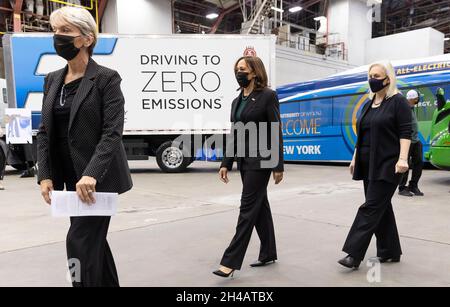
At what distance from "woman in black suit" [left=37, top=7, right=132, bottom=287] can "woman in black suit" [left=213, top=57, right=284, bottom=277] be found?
113cm

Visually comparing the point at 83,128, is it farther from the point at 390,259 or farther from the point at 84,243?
the point at 390,259

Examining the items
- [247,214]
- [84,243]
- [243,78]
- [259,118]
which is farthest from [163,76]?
[84,243]

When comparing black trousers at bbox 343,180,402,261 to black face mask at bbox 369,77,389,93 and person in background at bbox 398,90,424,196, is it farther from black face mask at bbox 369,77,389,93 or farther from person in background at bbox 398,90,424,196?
person in background at bbox 398,90,424,196

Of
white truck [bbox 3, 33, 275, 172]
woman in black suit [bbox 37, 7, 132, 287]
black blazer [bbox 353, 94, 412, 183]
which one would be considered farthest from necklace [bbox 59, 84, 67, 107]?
white truck [bbox 3, 33, 275, 172]

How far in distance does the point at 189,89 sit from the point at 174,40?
1.32 m

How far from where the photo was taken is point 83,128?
1.95m

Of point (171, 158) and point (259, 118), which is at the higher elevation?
point (259, 118)

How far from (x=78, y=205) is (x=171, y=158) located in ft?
28.4

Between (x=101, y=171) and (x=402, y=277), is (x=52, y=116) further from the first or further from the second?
(x=402, y=277)

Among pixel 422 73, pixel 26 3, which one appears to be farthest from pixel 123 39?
pixel 26 3

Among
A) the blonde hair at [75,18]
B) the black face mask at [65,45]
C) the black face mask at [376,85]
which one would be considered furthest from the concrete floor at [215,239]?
the blonde hair at [75,18]

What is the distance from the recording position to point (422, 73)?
34.9 feet

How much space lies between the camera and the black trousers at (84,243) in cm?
198

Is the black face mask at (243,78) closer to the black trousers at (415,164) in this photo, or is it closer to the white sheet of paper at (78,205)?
the white sheet of paper at (78,205)
